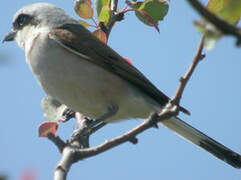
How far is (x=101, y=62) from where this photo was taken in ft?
10.8

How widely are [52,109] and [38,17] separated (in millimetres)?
1038

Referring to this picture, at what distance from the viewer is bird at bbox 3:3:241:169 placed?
3.06 meters

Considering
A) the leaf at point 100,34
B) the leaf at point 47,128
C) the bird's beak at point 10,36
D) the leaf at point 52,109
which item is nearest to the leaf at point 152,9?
the leaf at point 100,34

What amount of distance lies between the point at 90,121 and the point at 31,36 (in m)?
1.00

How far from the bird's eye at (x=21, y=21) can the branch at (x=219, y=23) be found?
2.99 m

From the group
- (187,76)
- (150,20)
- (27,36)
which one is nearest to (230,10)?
(187,76)

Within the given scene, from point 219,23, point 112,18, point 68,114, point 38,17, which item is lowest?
point 68,114

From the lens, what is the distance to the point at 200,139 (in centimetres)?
316

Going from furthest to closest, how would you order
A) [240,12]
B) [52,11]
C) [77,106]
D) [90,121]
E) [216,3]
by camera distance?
[52,11], [90,121], [77,106], [216,3], [240,12]

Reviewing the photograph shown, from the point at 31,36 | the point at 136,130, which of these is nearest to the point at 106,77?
the point at 31,36

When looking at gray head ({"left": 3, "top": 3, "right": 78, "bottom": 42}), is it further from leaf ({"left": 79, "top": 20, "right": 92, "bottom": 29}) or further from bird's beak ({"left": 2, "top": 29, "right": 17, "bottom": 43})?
leaf ({"left": 79, "top": 20, "right": 92, "bottom": 29})

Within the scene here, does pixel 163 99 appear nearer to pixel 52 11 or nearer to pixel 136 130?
pixel 136 130

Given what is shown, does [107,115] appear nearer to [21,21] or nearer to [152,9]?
[152,9]

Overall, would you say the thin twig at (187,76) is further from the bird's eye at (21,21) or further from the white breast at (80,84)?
the bird's eye at (21,21)
